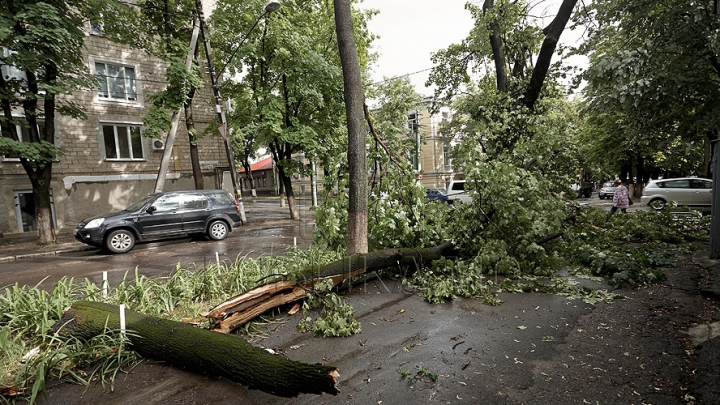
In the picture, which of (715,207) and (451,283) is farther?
(715,207)

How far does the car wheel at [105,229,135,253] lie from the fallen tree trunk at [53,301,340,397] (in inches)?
286

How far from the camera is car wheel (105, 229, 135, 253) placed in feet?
32.2

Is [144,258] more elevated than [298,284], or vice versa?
[298,284]

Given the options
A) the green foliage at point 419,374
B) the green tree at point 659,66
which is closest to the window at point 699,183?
the green tree at point 659,66

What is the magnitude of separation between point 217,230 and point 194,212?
98 cm

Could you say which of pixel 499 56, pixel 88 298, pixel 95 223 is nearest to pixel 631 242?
pixel 499 56

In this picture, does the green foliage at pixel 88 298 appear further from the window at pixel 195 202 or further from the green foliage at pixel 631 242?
the window at pixel 195 202

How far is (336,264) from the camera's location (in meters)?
4.76

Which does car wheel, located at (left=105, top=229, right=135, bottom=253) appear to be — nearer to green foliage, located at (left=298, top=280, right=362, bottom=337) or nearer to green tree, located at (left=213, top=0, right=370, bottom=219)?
green tree, located at (left=213, top=0, right=370, bottom=219)

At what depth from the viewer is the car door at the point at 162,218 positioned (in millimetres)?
10438

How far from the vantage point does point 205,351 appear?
9.57 ft

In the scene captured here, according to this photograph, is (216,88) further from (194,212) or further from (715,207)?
(715,207)

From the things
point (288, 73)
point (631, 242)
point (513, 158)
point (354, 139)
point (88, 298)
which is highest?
point (288, 73)

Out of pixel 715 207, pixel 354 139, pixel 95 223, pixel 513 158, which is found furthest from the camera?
pixel 95 223
